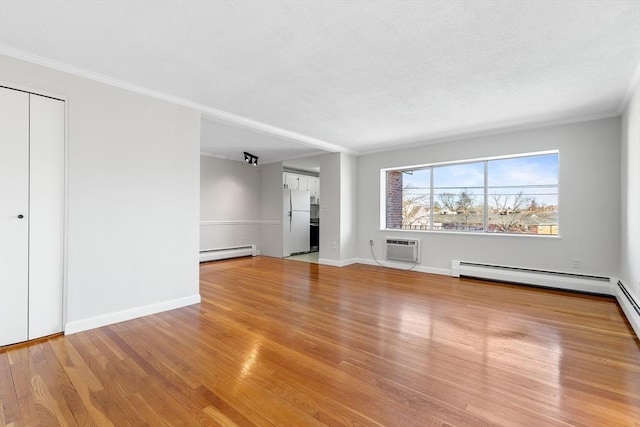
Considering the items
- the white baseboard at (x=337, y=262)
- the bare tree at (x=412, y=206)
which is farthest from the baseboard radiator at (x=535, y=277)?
the white baseboard at (x=337, y=262)

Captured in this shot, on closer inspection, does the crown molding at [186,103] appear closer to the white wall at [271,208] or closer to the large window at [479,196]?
the large window at [479,196]

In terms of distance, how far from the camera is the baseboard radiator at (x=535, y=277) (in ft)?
13.2

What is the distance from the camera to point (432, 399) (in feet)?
5.75

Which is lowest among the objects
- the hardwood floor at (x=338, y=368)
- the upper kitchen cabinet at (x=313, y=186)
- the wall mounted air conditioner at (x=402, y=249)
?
the hardwood floor at (x=338, y=368)

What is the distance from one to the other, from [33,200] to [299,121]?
306 cm

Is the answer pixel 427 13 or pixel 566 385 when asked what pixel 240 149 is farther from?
pixel 566 385

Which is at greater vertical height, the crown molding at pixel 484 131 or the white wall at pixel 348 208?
the crown molding at pixel 484 131

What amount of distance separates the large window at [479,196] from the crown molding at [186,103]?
1.84m

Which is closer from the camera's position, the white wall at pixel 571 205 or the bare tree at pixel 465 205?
the white wall at pixel 571 205

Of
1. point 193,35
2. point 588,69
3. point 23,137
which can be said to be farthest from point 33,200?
point 588,69

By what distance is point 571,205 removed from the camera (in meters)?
4.23

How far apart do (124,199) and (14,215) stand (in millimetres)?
795

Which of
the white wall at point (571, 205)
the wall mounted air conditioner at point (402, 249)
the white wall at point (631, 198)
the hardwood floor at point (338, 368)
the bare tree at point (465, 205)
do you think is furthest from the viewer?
the wall mounted air conditioner at point (402, 249)

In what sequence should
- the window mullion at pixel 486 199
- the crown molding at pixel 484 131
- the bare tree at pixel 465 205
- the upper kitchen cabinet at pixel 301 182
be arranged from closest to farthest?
1. the crown molding at pixel 484 131
2. the window mullion at pixel 486 199
3. the bare tree at pixel 465 205
4. the upper kitchen cabinet at pixel 301 182
